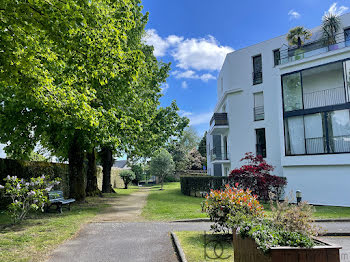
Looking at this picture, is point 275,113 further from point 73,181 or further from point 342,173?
point 73,181

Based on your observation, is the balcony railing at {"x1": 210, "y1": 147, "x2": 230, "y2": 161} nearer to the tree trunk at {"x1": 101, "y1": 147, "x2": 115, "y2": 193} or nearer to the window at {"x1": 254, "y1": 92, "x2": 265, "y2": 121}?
the window at {"x1": 254, "y1": 92, "x2": 265, "y2": 121}

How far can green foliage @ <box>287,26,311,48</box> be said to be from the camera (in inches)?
767

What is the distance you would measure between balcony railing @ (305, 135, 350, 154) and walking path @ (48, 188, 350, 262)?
7218 mm

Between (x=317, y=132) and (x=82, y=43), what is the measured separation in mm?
14754

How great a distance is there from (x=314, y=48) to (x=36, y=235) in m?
18.4

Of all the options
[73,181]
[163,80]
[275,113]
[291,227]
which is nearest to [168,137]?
[163,80]

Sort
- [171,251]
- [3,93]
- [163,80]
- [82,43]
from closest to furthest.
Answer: [171,251] < [82,43] < [3,93] < [163,80]

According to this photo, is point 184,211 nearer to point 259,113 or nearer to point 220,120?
point 259,113

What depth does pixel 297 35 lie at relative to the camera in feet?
64.2

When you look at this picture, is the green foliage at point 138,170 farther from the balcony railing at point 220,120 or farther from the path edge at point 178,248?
the path edge at point 178,248

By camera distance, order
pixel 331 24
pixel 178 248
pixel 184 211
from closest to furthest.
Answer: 1. pixel 178 248
2. pixel 184 211
3. pixel 331 24

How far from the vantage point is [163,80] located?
20.5m

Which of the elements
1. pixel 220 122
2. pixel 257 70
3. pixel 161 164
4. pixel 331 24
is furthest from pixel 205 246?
pixel 161 164

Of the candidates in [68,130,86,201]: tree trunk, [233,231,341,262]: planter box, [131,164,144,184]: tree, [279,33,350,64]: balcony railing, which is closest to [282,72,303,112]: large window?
[279,33,350,64]: balcony railing
